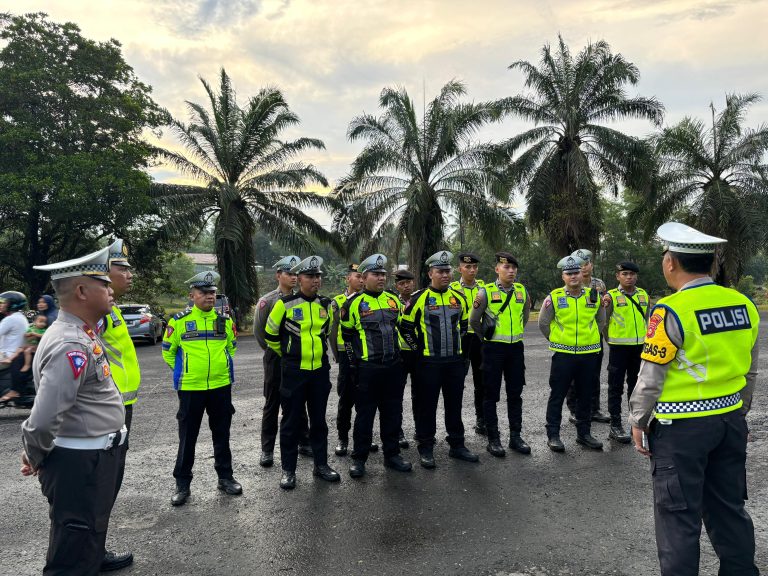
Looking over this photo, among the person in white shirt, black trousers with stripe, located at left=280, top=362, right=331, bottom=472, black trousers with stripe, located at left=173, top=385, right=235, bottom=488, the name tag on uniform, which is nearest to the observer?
the name tag on uniform

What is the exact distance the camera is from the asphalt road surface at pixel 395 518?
11.3 feet

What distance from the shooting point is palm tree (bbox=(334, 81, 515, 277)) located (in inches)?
773

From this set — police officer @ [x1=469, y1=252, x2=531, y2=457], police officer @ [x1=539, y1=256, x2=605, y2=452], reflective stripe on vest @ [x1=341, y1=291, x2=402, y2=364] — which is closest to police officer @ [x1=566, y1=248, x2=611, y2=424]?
police officer @ [x1=539, y1=256, x2=605, y2=452]

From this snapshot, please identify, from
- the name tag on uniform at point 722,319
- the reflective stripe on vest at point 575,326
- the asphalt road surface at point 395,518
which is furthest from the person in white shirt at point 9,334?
the name tag on uniform at point 722,319

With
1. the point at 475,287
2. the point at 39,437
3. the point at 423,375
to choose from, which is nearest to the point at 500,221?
the point at 475,287

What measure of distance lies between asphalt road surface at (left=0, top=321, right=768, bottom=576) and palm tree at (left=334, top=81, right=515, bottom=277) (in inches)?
562

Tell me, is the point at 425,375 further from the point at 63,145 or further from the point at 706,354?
the point at 63,145

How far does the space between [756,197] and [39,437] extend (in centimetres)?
2683

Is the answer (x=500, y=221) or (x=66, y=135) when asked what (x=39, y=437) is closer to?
(x=500, y=221)

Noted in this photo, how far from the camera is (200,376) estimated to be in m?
4.64

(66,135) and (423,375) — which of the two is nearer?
(423,375)

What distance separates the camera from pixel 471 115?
1961 centimetres

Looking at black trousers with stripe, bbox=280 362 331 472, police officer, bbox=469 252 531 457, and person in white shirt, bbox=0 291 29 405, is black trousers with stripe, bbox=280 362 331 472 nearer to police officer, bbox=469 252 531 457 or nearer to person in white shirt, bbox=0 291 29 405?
police officer, bbox=469 252 531 457

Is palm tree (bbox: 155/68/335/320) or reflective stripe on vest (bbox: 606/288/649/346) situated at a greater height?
palm tree (bbox: 155/68/335/320)
